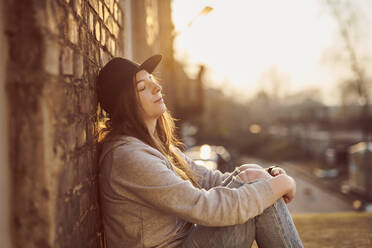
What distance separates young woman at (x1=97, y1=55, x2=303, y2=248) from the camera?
1933mm

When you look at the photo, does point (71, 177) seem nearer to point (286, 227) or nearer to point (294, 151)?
point (286, 227)

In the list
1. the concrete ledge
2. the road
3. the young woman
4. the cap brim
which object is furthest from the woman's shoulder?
the road

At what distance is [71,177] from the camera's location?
5.73 ft

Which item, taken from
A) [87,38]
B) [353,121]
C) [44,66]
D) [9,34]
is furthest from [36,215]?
[353,121]

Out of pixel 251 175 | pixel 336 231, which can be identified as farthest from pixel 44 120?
pixel 336 231

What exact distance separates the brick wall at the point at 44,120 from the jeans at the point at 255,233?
645 mm

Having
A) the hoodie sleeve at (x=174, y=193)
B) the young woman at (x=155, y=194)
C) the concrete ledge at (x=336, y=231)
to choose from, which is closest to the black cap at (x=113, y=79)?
the young woman at (x=155, y=194)

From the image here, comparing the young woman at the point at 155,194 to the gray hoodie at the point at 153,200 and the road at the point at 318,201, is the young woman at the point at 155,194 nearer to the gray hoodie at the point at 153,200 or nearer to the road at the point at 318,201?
the gray hoodie at the point at 153,200

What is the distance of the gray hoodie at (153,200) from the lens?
1.92 m

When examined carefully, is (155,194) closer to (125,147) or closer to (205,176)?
(125,147)

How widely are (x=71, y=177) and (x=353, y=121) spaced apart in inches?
1589

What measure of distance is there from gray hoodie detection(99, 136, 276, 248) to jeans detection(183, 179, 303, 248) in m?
0.10

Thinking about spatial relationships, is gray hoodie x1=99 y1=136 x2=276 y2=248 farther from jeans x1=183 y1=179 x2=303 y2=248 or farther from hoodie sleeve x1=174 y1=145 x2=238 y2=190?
hoodie sleeve x1=174 y1=145 x2=238 y2=190

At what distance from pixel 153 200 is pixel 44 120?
0.72m
